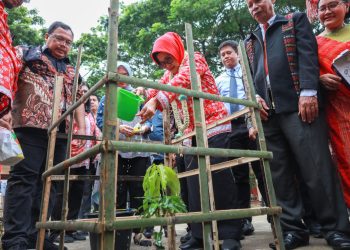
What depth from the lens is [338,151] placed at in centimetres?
251

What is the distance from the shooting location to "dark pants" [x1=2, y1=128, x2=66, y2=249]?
8.14 ft

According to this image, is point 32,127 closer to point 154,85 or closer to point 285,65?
point 154,85

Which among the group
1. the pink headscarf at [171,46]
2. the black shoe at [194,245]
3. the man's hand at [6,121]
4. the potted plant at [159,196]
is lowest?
the black shoe at [194,245]

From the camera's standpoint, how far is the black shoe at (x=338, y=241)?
7.08 ft

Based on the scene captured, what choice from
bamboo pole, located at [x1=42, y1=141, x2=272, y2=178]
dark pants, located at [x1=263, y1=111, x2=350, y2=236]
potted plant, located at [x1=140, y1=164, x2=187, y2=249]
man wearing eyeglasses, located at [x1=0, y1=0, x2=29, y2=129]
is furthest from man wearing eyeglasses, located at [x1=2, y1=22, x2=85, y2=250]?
dark pants, located at [x1=263, y1=111, x2=350, y2=236]

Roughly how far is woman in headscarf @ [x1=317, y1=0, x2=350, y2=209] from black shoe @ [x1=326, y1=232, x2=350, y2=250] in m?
0.31

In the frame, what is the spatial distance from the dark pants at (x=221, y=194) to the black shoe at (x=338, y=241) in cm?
61

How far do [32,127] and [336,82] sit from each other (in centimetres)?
230

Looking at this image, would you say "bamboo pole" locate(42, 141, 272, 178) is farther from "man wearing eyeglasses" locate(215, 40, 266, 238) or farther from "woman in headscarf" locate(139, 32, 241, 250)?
"man wearing eyeglasses" locate(215, 40, 266, 238)

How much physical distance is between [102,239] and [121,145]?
1.18 feet

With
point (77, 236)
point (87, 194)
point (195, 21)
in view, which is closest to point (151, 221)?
point (77, 236)

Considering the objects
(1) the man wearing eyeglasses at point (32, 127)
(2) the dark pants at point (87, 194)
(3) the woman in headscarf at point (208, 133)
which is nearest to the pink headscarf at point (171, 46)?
(3) the woman in headscarf at point (208, 133)

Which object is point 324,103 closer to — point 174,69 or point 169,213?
point 174,69

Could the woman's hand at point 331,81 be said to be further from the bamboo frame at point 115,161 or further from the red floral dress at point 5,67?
the red floral dress at point 5,67
